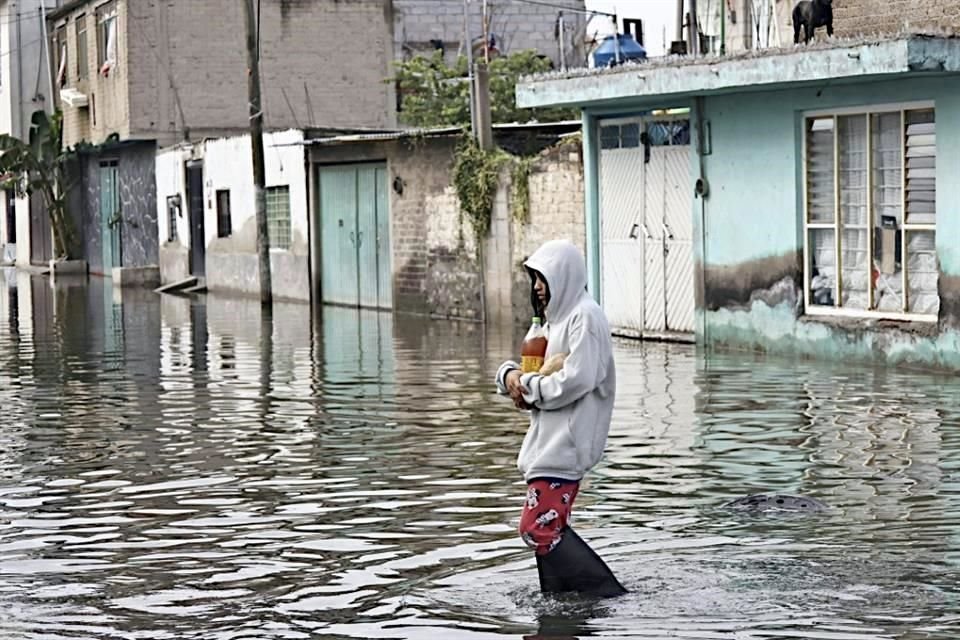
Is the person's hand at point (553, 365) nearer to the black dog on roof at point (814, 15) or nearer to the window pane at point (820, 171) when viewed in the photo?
the window pane at point (820, 171)

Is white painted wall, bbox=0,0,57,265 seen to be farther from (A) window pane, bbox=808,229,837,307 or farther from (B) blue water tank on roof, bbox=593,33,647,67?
(A) window pane, bbox=808,229,837,307

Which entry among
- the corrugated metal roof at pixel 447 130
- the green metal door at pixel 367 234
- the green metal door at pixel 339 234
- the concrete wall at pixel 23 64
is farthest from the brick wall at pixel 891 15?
the concrete wall at pixel 23 64

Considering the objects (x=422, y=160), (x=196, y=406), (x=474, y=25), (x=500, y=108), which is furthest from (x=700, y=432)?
(x=474, y=25)

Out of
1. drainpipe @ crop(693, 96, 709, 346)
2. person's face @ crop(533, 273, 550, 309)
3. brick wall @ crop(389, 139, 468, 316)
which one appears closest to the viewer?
person's face @ crop(533, 273, 550, 309)

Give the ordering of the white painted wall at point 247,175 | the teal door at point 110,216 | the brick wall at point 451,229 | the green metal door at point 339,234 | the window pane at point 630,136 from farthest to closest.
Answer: the teal door at point 110,216
the white painted wall at point 247,175
the green metal door at point 339,234
the brick wall at point 451,229
the window pane at point 630,136

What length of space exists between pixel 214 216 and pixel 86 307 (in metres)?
5.58

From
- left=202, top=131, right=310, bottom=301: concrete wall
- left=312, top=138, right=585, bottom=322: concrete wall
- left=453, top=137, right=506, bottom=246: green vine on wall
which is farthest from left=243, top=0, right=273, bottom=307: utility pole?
left=453, top=137, right=506, bottom=246: green vine on wall

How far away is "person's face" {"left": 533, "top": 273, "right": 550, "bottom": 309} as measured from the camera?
24.6ft

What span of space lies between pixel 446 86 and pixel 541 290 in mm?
39127

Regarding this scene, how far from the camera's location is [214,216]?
37.7 meters

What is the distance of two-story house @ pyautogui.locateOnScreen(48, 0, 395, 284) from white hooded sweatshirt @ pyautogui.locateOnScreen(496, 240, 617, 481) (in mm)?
35144

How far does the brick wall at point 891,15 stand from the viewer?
17109 mm

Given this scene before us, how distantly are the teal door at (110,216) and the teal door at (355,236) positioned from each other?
16769 mm

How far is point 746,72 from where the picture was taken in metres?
18.3
